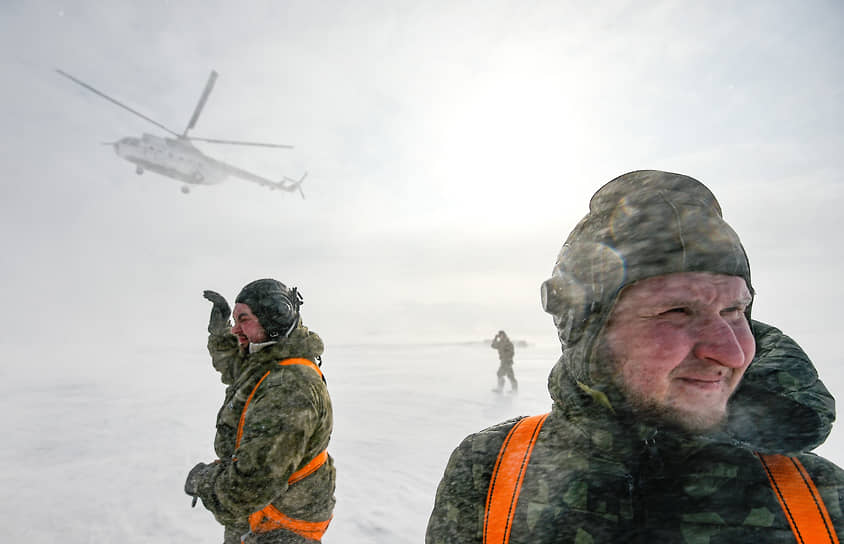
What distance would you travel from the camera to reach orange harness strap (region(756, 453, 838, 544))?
816 millimetres

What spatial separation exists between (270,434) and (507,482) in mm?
1608

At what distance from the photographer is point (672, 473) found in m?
0.95

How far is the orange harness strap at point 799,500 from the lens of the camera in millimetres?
816

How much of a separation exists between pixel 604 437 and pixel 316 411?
73.4 inches

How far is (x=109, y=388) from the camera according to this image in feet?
47.3

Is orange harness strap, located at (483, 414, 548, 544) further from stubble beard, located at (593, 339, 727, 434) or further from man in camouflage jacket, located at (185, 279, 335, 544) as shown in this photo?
man in camouflage jacket, located at (185, 279, 335, 544)

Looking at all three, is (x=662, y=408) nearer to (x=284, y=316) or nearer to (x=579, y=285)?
(x=579, y=285)

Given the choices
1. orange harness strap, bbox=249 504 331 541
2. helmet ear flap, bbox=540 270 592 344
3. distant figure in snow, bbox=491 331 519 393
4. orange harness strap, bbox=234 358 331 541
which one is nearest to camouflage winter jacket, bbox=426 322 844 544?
helmet ear flap, bbox=540 270 592 344

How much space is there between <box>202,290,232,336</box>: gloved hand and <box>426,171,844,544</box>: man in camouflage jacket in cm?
314

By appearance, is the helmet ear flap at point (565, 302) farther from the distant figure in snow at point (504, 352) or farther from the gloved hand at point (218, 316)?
the distant figure in snow at point (504, 352)

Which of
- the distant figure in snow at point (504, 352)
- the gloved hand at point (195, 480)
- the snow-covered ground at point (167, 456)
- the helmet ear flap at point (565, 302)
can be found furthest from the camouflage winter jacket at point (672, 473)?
the distant figure in snow at point (504, 352)

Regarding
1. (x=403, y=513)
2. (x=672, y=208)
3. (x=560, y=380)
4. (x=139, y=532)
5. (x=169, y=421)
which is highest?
(x=672, y=208)

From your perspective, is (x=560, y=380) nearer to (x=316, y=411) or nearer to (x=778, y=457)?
(x=778, y=457)

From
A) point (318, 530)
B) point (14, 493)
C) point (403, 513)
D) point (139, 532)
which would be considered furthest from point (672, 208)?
point (14, 493)
